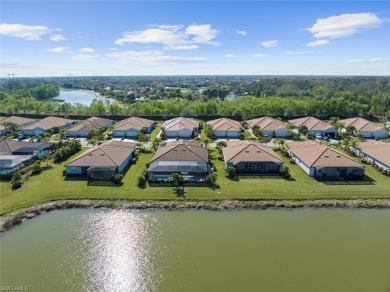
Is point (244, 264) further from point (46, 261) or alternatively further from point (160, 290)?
point (46, 261)

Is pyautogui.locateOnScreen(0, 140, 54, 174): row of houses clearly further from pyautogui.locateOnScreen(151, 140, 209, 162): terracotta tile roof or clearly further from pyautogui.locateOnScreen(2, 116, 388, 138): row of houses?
pyautogui.locateOnScreen(151, 140, 209, 162): terracotta tile roof

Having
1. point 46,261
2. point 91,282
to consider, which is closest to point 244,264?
point 91,282

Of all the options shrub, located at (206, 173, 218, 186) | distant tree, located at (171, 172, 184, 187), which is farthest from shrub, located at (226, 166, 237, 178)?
distant tree, located at (171, 172, 184, 187)

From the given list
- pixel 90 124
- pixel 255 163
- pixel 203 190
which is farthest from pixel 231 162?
pixel 90 124

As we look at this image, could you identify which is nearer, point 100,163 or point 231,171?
point 231,171

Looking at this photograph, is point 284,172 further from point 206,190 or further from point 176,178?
point 176,178
